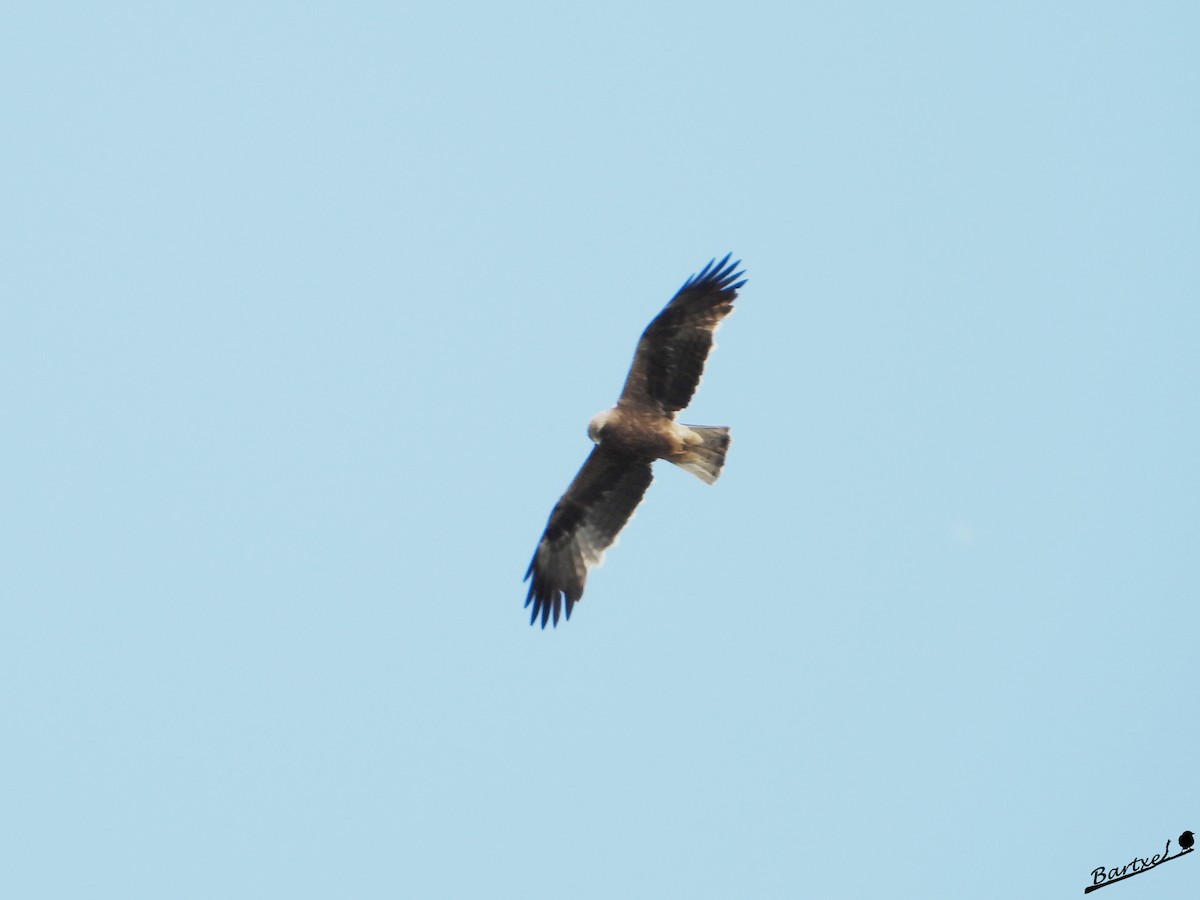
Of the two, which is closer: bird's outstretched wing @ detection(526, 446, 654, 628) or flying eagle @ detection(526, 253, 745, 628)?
flying eagle @ detection(526, 253, 745, 628)

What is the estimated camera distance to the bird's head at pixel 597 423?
11.1 m

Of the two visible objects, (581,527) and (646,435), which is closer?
(646,435)

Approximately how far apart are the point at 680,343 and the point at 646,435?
79 cm

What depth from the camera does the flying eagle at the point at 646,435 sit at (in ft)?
36.1

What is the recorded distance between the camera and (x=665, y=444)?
1116 cm

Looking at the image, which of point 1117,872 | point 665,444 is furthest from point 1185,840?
point 665,444

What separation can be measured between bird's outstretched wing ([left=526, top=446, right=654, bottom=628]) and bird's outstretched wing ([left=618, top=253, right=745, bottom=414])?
0.64 m

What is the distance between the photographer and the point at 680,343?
36.2 feet

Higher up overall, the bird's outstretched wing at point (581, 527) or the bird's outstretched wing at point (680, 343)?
the bird's outstretched wing at point (680, 343)

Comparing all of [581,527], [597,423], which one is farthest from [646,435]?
[581,527]

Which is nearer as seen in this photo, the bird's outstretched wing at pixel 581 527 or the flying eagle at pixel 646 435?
the flying eagle at pixel 646 435

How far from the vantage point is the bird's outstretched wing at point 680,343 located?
1098cm

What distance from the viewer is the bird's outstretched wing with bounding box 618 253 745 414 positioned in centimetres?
1098

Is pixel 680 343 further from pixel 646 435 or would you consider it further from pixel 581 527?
pixel 581 527
